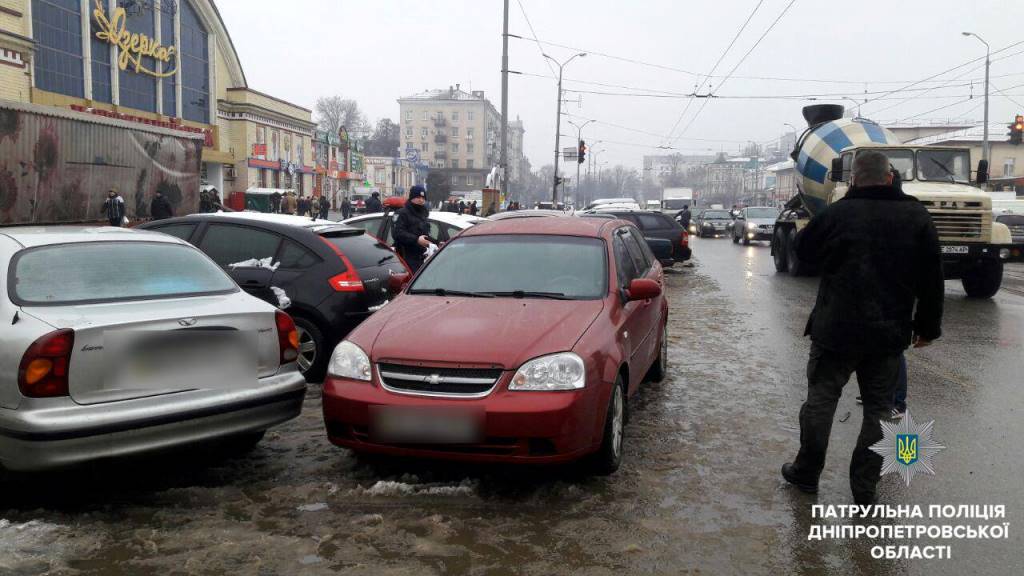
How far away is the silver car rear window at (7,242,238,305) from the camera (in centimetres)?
409

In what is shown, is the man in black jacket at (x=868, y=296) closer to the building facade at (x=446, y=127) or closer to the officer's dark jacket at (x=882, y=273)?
the officer's dark jacket at (x=882, y=273)

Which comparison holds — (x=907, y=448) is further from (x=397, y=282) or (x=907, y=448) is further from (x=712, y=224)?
(x=712, y=224)

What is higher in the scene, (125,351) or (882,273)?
(882,273)

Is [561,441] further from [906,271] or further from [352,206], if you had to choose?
[352,206]

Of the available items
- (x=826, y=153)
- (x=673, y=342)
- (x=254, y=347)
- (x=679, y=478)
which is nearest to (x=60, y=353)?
(x=254, y=347)

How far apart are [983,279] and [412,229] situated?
32.2 feet

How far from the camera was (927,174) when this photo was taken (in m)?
13.7

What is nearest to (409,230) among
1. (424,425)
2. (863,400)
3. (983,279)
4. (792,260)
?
(424,425)

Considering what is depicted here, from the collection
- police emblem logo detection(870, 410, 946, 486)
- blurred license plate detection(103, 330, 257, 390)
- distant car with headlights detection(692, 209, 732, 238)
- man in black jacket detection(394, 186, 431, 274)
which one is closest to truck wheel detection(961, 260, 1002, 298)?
man in black jacket detection(394, 186, 431, 274)

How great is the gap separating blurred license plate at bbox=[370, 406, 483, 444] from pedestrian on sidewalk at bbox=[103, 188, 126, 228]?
1301 cm

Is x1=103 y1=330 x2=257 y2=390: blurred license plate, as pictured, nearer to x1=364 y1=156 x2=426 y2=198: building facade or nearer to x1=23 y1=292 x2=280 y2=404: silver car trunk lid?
x1=23 y1=292 x2=280 y2=404: silver car trunk lid

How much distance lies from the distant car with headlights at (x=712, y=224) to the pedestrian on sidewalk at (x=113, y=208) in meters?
29.1

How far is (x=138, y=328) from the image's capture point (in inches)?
154

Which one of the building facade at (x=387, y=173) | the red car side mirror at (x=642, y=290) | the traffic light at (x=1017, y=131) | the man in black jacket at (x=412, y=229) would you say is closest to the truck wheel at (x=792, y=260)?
the man in black jacket at (x=412, y=229)
